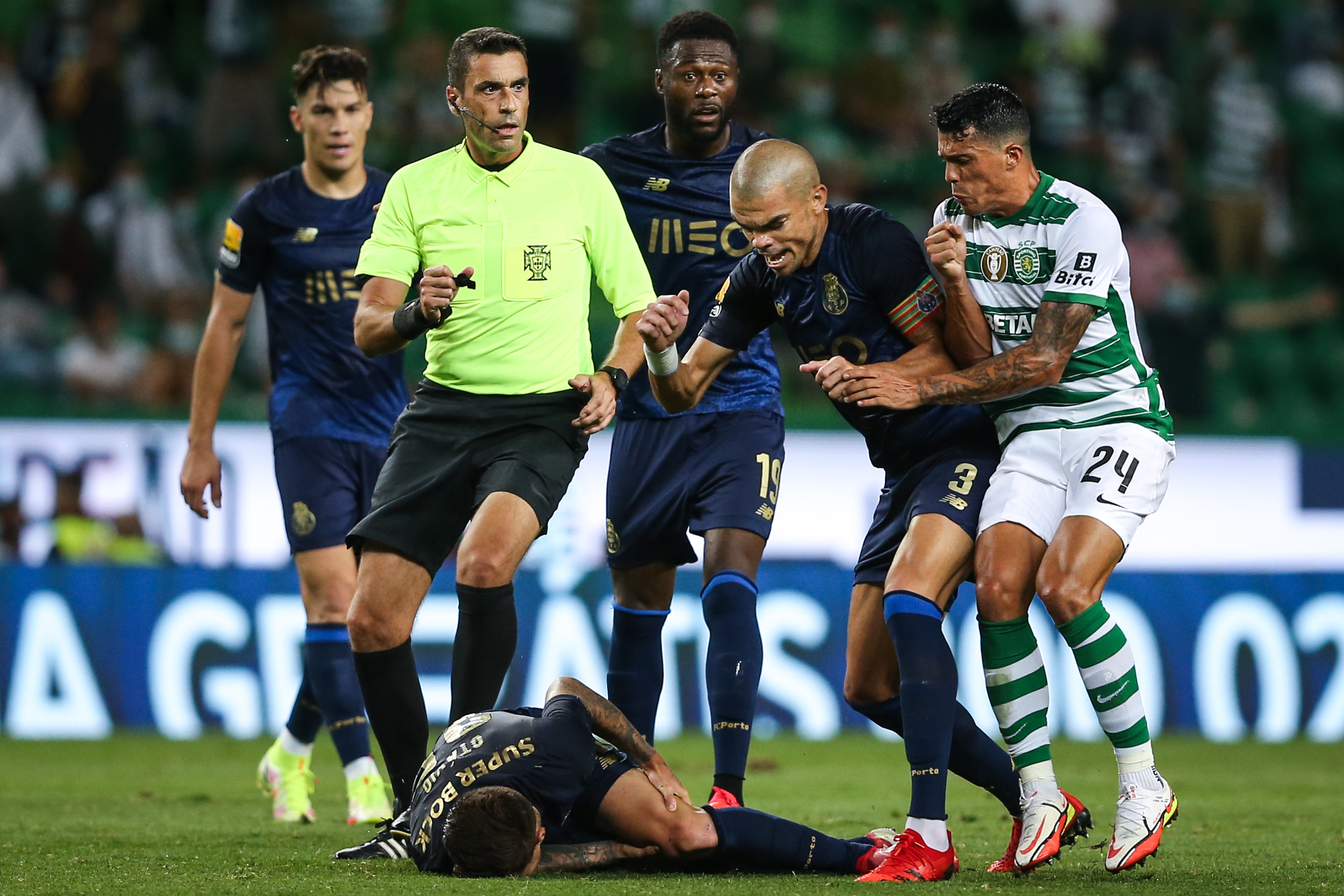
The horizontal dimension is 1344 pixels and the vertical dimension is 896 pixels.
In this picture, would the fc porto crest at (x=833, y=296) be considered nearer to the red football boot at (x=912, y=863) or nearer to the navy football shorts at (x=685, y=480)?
the navy football shorts at (x=685, y=480)

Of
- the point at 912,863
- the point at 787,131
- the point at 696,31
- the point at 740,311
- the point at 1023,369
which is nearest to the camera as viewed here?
the point at 912,863

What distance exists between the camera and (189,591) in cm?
1071

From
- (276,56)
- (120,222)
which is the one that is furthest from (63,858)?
(276,56)

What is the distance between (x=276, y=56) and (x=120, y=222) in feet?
7.89

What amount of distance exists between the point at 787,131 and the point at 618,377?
998 centimetres

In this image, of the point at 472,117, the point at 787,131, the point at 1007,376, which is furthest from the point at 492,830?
the point at 787,131

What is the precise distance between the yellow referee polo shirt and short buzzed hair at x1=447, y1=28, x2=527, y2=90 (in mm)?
280

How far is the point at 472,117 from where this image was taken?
5613mm

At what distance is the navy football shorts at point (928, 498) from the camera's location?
5273 millimetres

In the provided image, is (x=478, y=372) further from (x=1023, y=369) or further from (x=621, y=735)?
(x=1023, y=369)

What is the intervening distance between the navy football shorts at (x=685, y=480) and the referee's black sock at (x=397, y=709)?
1.04 metres

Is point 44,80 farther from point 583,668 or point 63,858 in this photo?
point 63,858

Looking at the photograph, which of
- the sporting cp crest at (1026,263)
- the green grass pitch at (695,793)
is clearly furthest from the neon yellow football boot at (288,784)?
the sporting cp crest at (1026,263)

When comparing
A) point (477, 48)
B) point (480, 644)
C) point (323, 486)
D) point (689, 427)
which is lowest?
point (480, 644)
